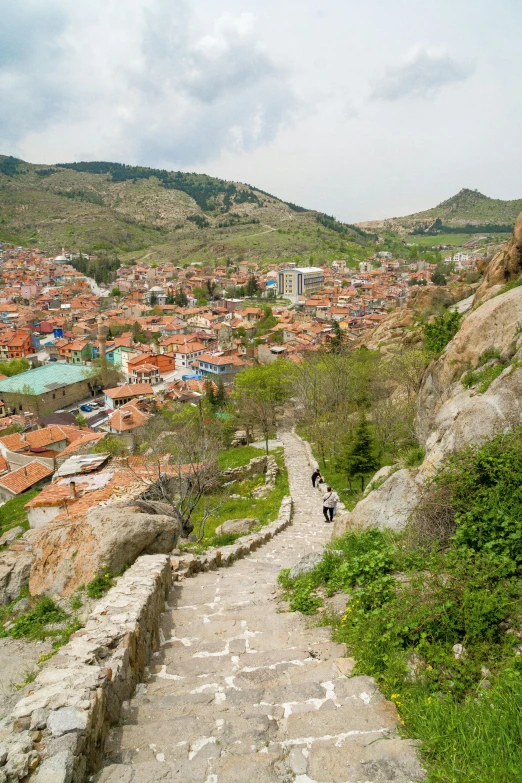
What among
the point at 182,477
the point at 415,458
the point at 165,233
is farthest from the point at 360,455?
the point at 165,233

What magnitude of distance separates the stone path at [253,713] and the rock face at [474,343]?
8145 mm

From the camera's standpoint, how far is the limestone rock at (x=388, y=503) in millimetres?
8656

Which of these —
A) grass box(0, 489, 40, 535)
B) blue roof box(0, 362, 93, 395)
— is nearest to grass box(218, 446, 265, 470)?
grass box(0, 489, 40, 535)

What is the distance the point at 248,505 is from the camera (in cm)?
1956

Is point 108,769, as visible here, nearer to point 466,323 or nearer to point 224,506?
point 466,323

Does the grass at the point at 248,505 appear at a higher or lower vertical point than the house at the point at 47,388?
higher

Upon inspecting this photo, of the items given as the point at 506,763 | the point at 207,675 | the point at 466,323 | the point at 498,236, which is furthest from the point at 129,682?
the point at 498,236

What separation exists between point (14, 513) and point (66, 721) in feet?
87.8

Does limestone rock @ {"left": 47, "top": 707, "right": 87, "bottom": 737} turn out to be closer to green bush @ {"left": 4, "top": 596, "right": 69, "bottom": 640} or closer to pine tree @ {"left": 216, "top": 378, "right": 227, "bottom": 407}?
green bush @ {"left": 4, "top": 596, "right": 69, "bottom": 640}

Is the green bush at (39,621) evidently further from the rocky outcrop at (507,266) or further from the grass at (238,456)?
the grass at (238,456)

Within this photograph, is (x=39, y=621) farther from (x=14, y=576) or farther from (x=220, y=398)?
(x=220, y=398)

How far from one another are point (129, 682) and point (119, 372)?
67.7 metres

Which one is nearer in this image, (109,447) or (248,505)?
(248,505)

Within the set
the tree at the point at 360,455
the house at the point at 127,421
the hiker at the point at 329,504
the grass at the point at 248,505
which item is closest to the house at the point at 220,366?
the house at the point at 127,421
